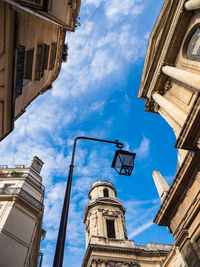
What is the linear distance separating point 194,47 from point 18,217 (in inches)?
586

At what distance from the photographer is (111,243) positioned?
24.7 m

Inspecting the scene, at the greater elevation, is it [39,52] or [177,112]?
[39,52]

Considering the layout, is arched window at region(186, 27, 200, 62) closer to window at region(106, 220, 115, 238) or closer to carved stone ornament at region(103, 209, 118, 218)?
carved stone ornament at region(103, 209, 118, 218)

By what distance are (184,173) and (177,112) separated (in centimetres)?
323

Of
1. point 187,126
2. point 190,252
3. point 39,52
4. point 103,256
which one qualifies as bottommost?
point 103,256

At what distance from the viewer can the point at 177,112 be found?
9852 mm

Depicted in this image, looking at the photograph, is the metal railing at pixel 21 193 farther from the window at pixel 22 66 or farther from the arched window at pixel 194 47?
the arched window at pixel 194 47

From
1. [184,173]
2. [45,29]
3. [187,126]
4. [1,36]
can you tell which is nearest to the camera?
[1,36]

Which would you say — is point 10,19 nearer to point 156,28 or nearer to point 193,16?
point 193,16

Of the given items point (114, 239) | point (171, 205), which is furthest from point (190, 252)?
point (114, 239)

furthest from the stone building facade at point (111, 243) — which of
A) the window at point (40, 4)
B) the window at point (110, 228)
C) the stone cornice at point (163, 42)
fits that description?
the window at point (40, 4)

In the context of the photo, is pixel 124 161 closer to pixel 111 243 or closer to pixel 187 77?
pixel 187 77

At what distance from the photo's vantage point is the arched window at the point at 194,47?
954 centimetres

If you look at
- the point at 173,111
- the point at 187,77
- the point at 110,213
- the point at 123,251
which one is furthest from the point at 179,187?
the point at 110,213
